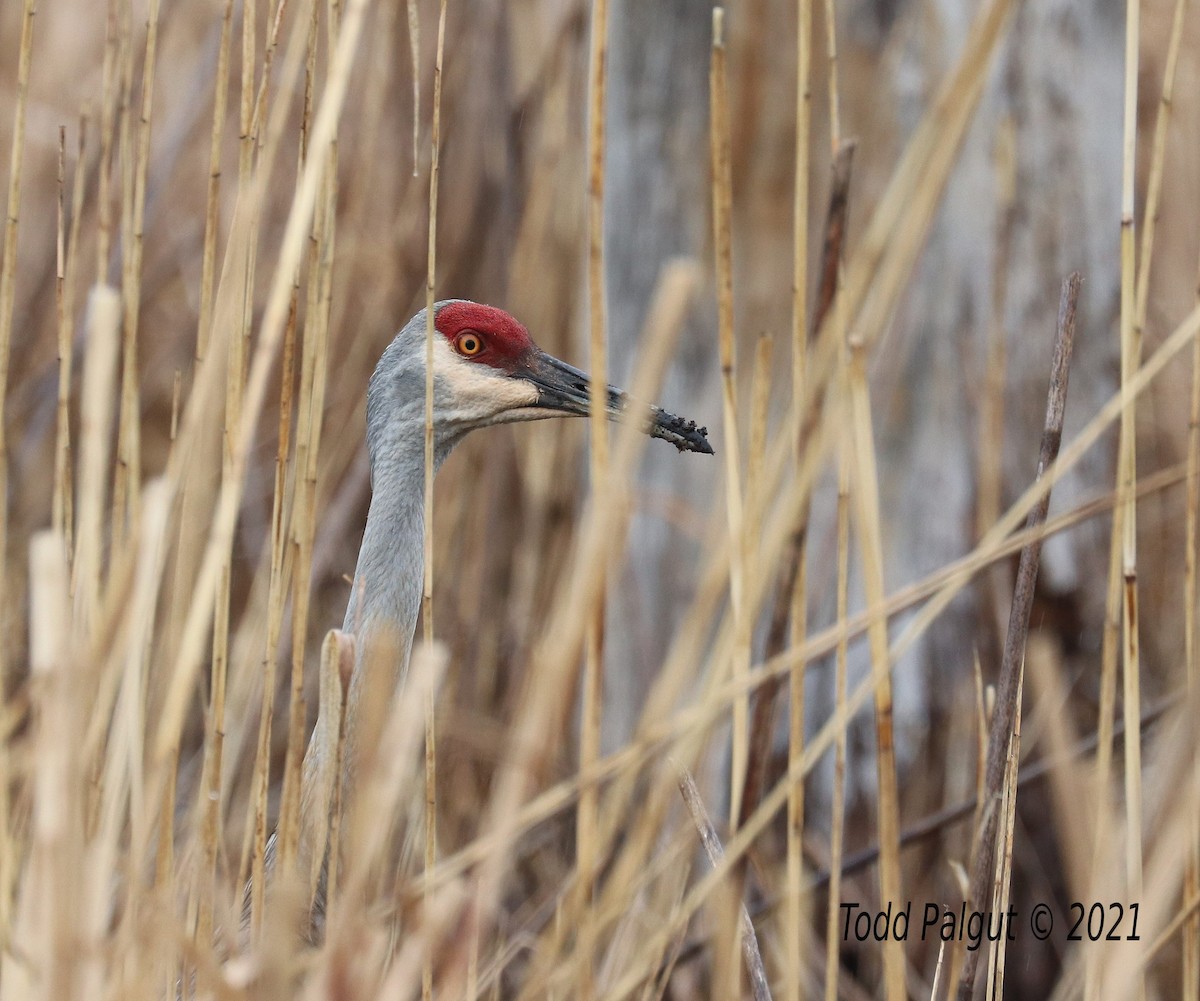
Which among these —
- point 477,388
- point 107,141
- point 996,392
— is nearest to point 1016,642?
point 477,388

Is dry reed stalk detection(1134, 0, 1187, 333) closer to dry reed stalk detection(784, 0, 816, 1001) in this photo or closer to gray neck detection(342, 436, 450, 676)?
dry reed stalk detection(784, 0, 816, 1001)

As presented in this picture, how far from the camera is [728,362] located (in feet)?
3.85

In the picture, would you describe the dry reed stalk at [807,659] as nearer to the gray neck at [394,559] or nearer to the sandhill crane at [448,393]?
the gray neck at [394,559]

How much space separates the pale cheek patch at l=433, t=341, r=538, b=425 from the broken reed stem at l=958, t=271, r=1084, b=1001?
880 mm

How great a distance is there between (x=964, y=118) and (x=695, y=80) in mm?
1783

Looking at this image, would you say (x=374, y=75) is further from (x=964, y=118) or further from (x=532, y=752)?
(x=532, y=752)

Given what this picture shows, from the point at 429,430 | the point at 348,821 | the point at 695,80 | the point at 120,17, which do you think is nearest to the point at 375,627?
the point at 348,821

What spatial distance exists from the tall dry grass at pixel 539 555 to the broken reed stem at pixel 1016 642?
2 cm

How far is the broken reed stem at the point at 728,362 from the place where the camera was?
109 cm

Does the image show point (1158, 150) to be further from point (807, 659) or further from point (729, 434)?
point (807, 659)

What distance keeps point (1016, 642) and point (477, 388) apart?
0.96 meters

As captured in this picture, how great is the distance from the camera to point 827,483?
2.78 m

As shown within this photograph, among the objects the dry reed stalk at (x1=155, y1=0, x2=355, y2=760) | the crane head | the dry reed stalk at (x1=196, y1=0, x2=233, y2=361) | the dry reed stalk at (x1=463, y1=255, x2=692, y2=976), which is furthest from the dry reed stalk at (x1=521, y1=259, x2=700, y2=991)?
the crane head

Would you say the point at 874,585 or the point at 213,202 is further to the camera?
the point at 213,202
